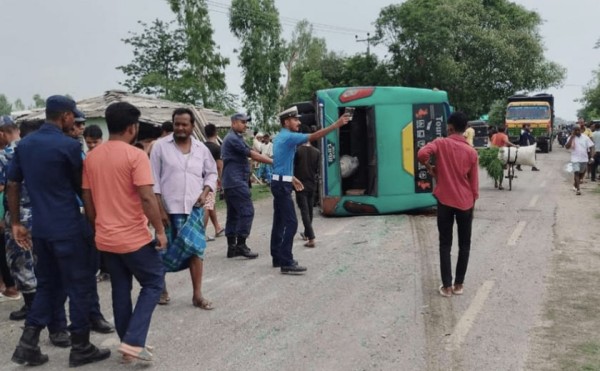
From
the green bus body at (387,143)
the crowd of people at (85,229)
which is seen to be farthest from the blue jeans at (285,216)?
the green bus body at (387,143)

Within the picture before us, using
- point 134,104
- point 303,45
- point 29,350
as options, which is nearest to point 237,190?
point 29,350

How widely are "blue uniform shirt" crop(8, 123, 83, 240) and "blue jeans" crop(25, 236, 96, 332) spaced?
0.32 ft

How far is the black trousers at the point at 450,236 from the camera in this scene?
6023 millimetres

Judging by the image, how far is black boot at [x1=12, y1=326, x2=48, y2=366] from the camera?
4332mm

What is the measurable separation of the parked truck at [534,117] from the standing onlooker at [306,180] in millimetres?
25156


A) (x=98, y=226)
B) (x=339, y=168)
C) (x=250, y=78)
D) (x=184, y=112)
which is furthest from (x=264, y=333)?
(x=250, y=78)

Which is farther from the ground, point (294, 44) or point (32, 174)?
point (294, 44)

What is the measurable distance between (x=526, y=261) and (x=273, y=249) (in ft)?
10.5

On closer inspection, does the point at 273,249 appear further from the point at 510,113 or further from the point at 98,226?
the point at 510,113

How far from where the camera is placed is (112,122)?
416cm

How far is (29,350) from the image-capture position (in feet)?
14.2

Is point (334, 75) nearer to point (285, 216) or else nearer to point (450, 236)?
point (285, 216)

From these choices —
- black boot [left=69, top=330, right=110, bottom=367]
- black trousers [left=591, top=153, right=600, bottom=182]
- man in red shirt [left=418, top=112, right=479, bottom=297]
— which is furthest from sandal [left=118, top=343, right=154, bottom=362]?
black trousers [left=591, top=153, right=600, bottom=182]

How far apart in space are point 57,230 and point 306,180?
492 cm
